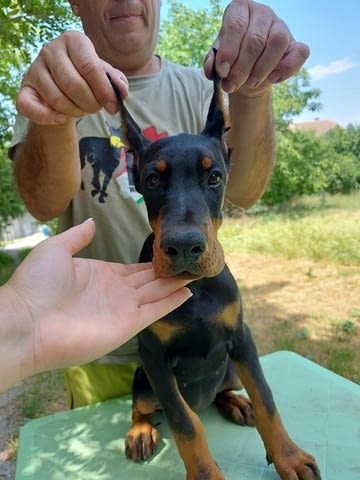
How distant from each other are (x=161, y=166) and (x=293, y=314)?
200 inches

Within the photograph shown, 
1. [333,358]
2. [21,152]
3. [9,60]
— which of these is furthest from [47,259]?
[333,358]

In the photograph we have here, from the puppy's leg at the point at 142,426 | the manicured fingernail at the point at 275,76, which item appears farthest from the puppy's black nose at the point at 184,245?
the puppy's leg at the point at 142,426

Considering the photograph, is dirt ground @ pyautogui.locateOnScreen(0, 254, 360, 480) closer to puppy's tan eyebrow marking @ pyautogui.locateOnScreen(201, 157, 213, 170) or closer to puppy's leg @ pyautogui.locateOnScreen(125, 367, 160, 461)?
puppy's leg @ pyautogui.locateOnScreen(125, 367, 160, 461)

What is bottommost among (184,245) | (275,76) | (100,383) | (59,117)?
(100,383)

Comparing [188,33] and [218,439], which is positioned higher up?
[188,33]

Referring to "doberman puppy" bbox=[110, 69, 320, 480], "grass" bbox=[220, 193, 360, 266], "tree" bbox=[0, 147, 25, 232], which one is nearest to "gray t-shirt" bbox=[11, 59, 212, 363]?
"doberman puppy" bbox=[110, 69, 320, 480]

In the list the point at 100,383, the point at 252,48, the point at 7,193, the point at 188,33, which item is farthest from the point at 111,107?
the point at 188,33

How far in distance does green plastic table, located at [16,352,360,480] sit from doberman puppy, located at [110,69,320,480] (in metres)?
0.24

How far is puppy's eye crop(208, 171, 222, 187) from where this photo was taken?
1529 mm

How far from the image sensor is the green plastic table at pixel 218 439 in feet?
6.19

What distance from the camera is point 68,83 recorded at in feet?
4.47

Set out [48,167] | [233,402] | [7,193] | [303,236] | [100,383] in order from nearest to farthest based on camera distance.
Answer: [48,167] → [233,402] → [100,383] → [7,193] → [303,236]

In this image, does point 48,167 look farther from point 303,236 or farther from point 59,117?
point 303,236

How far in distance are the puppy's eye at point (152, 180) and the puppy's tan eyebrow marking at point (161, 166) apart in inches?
1.1
